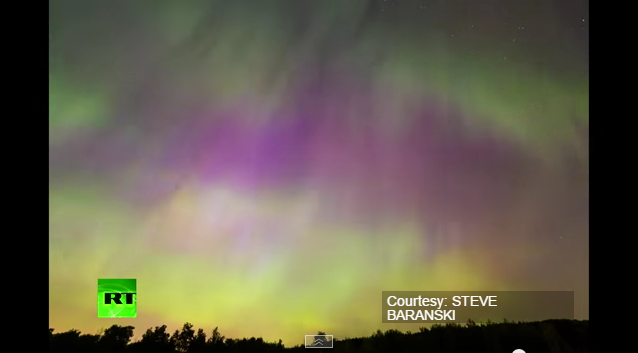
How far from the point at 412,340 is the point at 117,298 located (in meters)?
1.66

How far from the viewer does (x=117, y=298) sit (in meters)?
2.51

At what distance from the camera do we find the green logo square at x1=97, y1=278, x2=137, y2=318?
2.50m

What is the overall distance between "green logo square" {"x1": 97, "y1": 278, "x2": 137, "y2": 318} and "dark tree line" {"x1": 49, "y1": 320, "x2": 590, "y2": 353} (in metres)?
0.10

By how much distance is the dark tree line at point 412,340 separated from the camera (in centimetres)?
252

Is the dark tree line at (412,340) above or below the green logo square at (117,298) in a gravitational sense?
below

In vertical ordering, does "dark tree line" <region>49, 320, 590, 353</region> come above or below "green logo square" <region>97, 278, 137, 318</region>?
below

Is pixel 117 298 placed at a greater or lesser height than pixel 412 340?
greater

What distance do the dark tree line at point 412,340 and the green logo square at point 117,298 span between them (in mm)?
95
